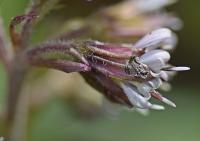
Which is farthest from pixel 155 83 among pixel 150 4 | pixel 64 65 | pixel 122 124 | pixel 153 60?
pixel 122 124

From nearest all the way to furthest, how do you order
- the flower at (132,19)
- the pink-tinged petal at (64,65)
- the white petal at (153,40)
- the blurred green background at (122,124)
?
1. the pink-tinged petal at (64,65)
2. the white petal at (153,40)
3. the flower at (132,19)
4. the blurred green background at (122,124)

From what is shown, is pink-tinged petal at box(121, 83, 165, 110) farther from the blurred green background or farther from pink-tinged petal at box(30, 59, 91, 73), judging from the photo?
the blurred green background

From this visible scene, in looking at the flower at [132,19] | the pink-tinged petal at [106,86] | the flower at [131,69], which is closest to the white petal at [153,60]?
the flower at [131,69]

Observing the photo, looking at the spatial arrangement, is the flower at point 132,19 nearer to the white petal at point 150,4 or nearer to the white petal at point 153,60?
the white petal at point 150,4

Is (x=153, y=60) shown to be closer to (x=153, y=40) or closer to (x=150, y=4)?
(x=153, y=40)

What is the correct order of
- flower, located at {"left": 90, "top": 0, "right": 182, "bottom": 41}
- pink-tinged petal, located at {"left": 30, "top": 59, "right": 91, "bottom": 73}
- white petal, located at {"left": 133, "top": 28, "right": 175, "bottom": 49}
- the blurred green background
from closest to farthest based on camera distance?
pink-tinged petal, located at {"left": 30, "top": 59, "right": 91, "bottom": 73}
white petal, located at {"left": 133, "top": 28, "right": 175, "bottom": 49}
flower, located at {"left": 90, "top": 0, "right": 182, "bottom": 41}
the blurred green background

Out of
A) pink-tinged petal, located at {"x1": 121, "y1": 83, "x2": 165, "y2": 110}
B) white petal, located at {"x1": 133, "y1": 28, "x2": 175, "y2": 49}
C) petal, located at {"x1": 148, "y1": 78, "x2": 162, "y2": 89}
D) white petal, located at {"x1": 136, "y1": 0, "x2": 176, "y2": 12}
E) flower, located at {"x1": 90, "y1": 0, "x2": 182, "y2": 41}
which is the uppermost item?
white petal, located at {"x1": 136, "y1": 0, "x2": 176, "y2": 12}

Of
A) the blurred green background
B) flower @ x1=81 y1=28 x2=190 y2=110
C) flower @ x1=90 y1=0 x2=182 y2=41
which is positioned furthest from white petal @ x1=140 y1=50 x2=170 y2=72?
the blurred green background
